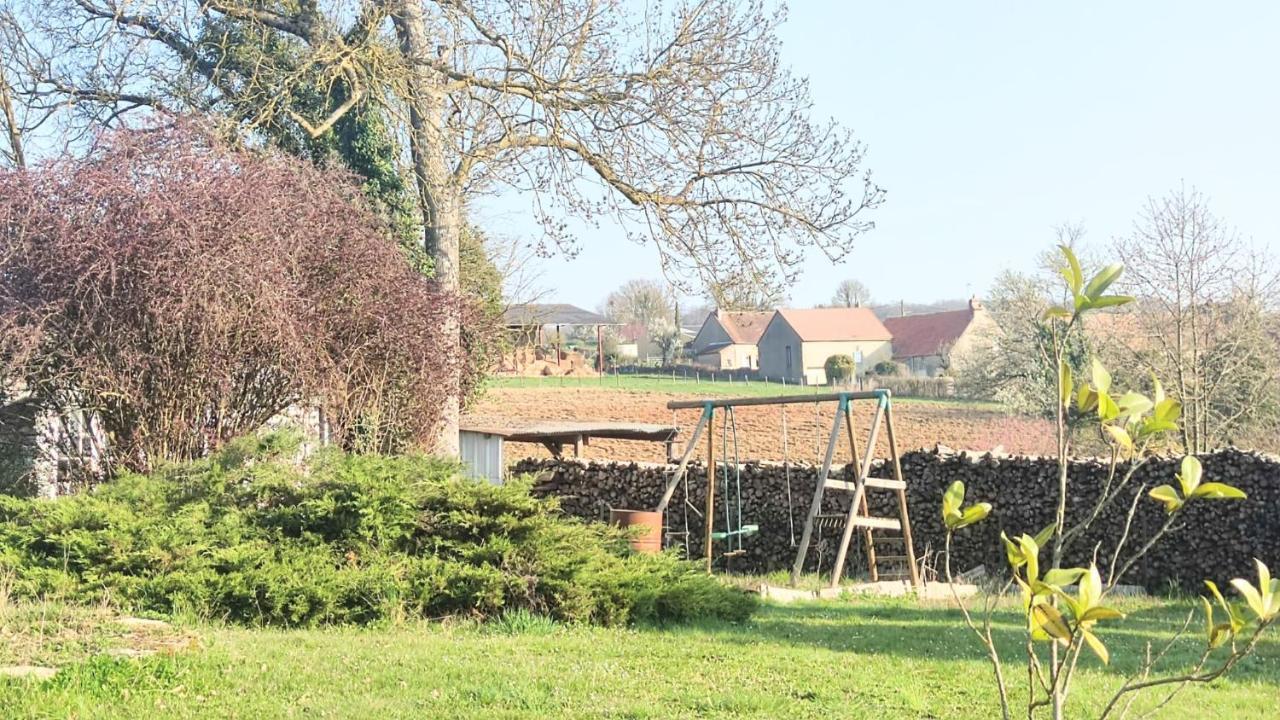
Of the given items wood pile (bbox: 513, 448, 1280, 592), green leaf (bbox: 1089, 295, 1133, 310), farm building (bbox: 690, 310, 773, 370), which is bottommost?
wood pile (bbox: 513, 448, 1280, 592)

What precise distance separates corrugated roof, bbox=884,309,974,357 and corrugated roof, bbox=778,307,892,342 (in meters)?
1.36

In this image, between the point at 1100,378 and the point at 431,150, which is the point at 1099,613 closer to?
the point at 1100,378

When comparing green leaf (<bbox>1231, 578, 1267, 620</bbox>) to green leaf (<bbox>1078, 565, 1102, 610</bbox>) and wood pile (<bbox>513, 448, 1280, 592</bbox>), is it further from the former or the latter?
wood pile (<bbox>513, 448, 1280, 592</bbox>)

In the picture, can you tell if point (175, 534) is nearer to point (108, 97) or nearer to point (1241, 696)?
point (1241, 696)

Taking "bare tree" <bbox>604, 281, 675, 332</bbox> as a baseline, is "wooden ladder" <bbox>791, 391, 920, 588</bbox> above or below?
below

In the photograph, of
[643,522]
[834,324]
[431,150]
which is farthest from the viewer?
[834,324]

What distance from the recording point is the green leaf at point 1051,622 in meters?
2.81

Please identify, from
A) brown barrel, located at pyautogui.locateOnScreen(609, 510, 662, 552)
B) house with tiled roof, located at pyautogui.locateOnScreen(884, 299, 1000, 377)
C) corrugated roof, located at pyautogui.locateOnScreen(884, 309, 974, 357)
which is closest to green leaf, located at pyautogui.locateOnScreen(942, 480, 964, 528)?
brown barrel, located at pyautogui.locateOnScreen(609, 510, 662, 552)

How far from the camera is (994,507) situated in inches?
585

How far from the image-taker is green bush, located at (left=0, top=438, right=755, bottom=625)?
24.7ft

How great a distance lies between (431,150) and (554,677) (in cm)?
1056

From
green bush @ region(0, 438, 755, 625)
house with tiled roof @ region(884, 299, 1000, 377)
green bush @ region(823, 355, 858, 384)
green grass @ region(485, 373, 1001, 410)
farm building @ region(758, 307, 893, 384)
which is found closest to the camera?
green bush @ region(0, 438, 755, 625)

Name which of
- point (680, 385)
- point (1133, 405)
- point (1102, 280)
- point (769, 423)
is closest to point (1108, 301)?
point (1102, 280)

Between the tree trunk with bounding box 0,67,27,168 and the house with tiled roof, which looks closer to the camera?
the tree trunk with bounding box 0,67,27,168
